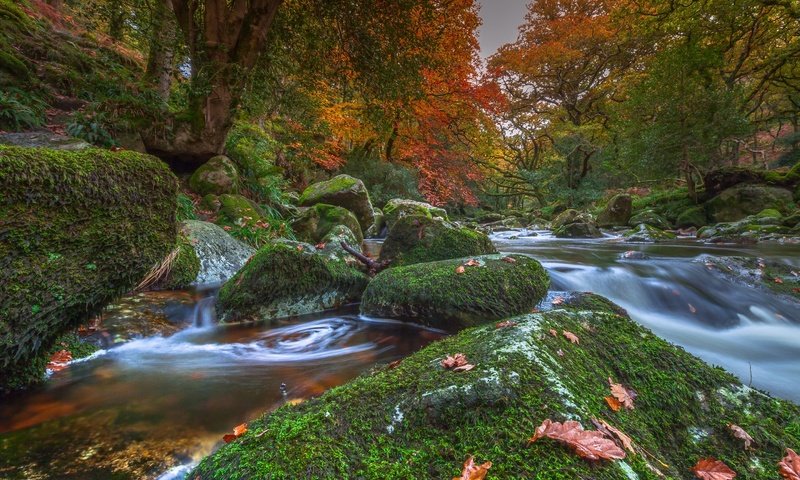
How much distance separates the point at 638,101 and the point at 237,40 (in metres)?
14.1

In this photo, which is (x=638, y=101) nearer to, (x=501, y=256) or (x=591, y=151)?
(x=591, y=151)

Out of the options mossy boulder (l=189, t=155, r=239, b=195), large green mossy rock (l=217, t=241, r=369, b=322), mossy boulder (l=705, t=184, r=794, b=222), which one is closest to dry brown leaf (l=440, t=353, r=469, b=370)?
large green mossy rock (l=217, t=241, r=369, b=322)

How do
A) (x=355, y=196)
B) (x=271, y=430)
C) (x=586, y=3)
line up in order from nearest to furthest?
(x=271, y=430) → (x=355, y=196) → (x=586, y=3)

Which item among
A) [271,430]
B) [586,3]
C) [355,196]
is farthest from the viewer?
[586,3]

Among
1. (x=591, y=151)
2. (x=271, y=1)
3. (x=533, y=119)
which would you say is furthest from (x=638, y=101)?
(x=271, y=1)

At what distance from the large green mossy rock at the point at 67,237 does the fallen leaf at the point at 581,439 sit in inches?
91.8

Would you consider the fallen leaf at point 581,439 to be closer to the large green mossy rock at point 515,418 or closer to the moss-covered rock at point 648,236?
the large green mossy rock at point 515,418

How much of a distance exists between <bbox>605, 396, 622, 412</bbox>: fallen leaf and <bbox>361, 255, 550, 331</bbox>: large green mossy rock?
218cm

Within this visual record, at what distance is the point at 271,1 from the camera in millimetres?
7156

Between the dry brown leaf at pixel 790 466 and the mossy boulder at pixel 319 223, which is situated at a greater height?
the mossy boulder at pixel 319 223

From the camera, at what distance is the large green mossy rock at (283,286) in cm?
430

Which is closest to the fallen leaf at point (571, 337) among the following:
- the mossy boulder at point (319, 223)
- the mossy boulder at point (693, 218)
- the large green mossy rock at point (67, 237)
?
the large green mossy rock at point (67, 237)

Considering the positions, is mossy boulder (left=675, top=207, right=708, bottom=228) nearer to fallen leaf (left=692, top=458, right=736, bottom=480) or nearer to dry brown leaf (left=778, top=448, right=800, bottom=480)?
dry brown leaf (left=778, top=448, right=800, bottom=480)

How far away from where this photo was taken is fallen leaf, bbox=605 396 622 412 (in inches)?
58.2
